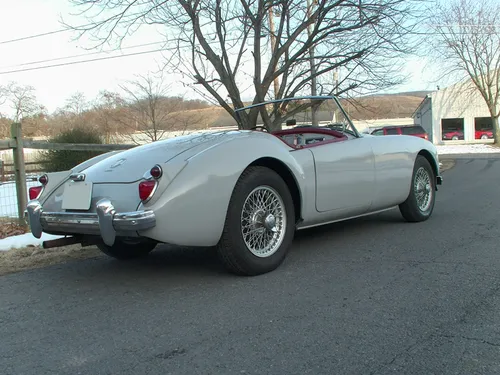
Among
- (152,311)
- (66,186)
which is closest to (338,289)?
(152,311)

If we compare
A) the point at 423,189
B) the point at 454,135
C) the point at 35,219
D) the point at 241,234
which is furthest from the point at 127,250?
the point at 454,135

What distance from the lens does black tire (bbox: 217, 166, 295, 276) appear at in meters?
3.72

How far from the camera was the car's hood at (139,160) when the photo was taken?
3.78 metres

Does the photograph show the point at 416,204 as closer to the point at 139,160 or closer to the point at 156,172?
the point at 139,160

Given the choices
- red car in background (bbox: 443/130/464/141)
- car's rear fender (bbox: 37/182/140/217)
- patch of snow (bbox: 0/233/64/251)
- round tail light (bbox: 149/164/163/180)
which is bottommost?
patch of snow (bbox: 0/233/64/251)

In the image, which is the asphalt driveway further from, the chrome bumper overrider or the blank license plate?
the blank license plate

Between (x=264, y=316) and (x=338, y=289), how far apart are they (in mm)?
743

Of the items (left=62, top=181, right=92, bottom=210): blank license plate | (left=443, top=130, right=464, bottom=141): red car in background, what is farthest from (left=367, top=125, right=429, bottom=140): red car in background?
(left=443, top=130, right=464, bottom=141): red car in background

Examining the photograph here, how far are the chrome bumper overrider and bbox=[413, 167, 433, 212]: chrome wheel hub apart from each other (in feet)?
12.7

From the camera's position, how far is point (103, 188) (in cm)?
375

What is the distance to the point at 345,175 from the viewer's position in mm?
4828

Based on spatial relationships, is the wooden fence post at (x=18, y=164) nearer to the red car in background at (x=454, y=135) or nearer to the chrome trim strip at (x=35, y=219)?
the chrome trim strip at (x=35, y=219)

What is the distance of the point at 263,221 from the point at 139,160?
1.16 meters

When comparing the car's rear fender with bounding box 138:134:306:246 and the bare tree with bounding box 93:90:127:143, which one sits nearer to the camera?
the car's rear fender with bounding box 138:134:306:246
